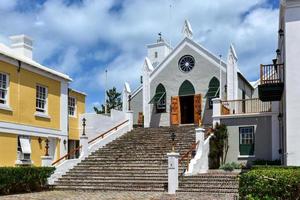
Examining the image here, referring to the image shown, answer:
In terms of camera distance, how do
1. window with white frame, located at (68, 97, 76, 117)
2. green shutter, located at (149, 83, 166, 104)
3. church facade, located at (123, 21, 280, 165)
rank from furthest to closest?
green shutter, located at (149, 83, 166, 104) < church facade, located at (123, 21, 280, 165) < window with white frame, located at (68, 97, 76, 117)

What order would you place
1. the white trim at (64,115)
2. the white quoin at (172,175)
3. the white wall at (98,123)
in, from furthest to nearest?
the white wall at (98,123) < the white trim at (64,115) < the white quoin at (172,175)

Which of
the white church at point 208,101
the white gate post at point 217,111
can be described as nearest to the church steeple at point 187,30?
the white church at point 208,101

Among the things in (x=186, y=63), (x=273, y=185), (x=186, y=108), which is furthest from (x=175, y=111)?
(x=273, y=185)

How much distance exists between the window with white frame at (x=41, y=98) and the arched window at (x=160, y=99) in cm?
877

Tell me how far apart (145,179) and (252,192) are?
402 inches

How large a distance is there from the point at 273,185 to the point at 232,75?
19445 mm

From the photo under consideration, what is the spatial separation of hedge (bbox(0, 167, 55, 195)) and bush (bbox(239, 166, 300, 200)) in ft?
37.5

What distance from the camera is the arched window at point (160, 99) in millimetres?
32856

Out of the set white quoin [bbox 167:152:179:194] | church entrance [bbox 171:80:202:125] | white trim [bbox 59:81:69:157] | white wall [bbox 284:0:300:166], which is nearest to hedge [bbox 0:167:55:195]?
white trim [bbox 59:81:69:157]

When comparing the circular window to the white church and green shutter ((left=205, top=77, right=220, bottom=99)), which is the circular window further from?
green shutter ((left=205, top=77, right=220, bottom=99))

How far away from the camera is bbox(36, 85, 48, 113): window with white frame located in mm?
26078

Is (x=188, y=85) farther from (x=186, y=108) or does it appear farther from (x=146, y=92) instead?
(x=146, y=92)

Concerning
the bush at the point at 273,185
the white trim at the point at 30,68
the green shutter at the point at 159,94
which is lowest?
the bush at the point at 273,185

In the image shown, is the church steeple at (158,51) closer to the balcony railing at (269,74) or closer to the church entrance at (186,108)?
the church entrance at (186,108)
